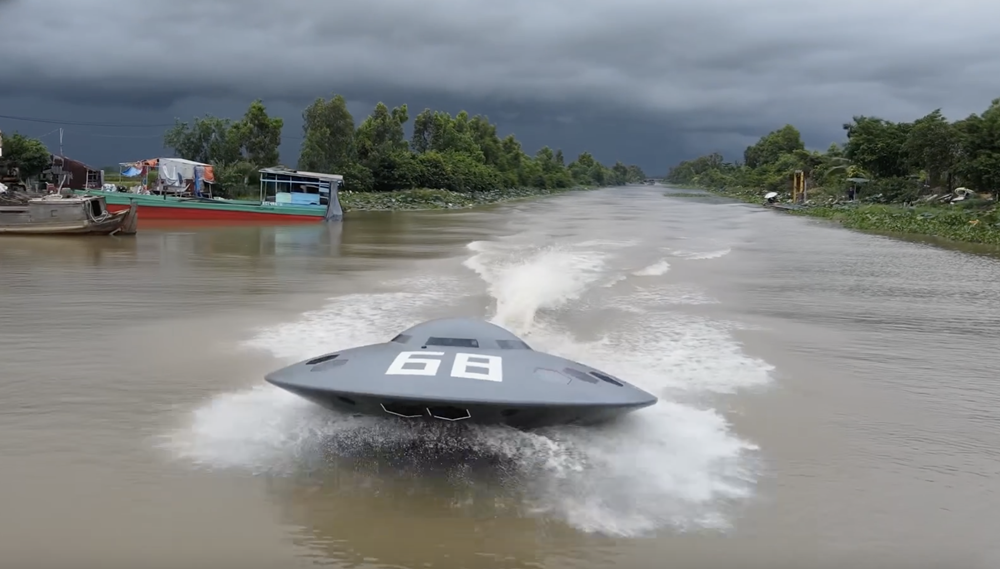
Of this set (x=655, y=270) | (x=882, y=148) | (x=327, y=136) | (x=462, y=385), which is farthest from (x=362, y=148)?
(x=462, y=385)

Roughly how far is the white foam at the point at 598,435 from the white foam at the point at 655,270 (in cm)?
592

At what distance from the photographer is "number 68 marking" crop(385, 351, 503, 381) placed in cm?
567

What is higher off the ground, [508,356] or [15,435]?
[508,356]

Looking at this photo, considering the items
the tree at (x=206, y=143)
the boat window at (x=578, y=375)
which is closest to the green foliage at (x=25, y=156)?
the tree at (x=206, y=143)

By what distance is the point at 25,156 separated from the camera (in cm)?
4600

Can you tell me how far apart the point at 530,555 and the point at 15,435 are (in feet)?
13.8

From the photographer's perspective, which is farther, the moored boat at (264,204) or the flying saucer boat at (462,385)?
the moored boat at (264,204)

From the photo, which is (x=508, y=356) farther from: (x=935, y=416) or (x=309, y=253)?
(x=309, y=253)

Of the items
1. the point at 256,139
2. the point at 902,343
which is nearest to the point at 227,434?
the point at 902,343

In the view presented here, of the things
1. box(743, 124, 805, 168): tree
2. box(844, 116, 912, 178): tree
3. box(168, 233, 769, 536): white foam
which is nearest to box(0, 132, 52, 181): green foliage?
box(168, 233, 769, 536): white foam

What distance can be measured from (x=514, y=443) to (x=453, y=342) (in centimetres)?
108

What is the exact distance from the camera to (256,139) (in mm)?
54125

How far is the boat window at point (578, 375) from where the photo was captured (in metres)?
6.01

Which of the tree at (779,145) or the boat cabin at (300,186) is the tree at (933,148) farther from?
the tree at (779,145)
